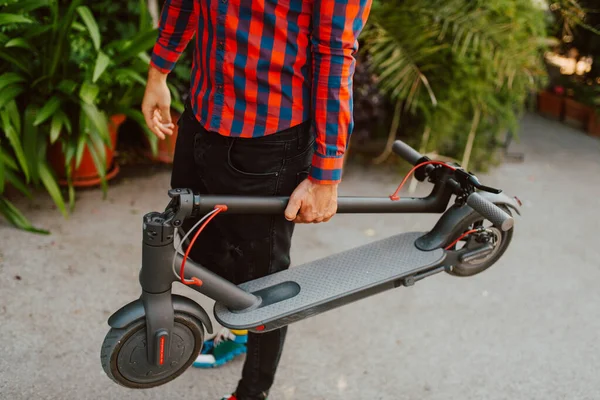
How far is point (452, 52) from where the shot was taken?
3865 millimetres

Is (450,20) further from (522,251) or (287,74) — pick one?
(287,74)

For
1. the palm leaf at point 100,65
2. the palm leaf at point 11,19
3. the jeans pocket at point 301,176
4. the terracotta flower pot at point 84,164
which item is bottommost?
the terracotta flower pot at point 84,164

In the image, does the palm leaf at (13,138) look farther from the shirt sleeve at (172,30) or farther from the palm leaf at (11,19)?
the shirt sleeve at (172,30)

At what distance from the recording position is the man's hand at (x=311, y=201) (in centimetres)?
152

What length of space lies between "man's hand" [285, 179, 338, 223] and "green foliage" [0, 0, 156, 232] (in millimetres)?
1842

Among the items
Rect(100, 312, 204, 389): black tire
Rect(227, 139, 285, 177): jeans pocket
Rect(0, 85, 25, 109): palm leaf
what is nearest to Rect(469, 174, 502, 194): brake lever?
Rect(227, 139, 285, 177): jeans pocket

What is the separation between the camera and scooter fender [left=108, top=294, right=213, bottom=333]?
4.95 ft

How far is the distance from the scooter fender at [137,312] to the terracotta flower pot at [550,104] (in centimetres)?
549

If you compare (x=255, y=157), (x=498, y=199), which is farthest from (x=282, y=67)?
Answer: (x=498, y=199)

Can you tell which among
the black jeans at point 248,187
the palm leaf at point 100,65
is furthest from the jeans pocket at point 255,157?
the palm leaf at point 100,65

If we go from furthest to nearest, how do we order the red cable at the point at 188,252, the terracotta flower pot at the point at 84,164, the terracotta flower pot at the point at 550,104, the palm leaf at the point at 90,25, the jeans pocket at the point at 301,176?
the terracotta flower pot at the point at 550,104, the terracotta flower pot at the point at 84,164, the palm leaf at the point at 90,25, the jeans pocket at the point at 301,176, the red cable at the point at 188,252

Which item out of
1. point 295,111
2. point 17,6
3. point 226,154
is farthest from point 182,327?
point 17,6

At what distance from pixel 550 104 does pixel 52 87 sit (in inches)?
198

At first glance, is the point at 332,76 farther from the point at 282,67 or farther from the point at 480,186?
→ the point at 480,186
